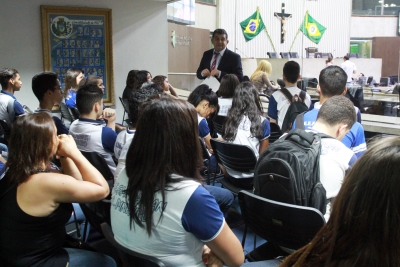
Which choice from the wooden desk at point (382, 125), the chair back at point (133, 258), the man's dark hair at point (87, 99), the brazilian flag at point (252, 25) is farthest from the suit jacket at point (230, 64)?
the brazilian flag at point (252, 25)

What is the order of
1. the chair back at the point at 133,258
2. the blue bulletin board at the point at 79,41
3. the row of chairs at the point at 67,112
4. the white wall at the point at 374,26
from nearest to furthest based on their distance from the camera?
1. the chair back at the point at 133,258
2. the row of chairs at the point at 67,112
3. the blue bulletin board at the point at 79,41
4. the white wall at the point at 374,26

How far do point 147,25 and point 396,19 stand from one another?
823 centimetres

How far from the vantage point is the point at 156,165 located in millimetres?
1489

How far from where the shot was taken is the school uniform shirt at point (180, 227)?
4.62 ft

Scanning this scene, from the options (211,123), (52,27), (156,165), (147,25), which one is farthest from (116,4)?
(156,165)

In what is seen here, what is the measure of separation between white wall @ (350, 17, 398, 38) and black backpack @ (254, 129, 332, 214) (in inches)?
425

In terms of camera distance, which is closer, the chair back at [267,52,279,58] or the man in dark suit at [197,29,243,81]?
the man in dark suit at [197,29,243,81]

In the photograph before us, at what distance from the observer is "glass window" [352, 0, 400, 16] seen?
1067cm

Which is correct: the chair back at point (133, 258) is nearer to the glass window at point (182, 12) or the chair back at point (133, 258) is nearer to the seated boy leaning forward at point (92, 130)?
the seated boy leaning forward at point (92, 130)

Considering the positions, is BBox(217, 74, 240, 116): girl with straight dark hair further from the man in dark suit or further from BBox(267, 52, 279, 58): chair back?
BBox(267, 52, 279, 58): chair back

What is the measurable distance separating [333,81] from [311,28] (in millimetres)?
7586

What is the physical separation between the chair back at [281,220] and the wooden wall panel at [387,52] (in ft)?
21.3

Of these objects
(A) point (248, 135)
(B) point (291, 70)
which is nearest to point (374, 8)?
(B) point (291, 70)

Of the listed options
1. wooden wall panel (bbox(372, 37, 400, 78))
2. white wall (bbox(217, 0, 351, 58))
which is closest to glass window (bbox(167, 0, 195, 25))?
white wall (bbox(217, 0, 351, 58))
